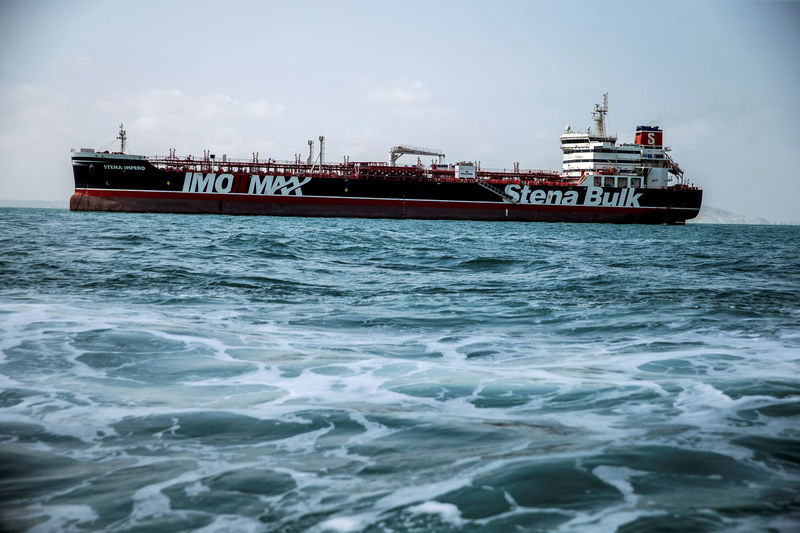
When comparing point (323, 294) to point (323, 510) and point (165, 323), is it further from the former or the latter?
point (323, 510)

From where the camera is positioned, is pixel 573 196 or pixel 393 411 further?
pixel 573 196

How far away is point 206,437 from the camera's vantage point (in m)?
3.71

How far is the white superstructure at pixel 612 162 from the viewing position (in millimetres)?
52938

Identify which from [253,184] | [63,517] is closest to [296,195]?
[253,184]

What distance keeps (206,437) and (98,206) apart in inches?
1836

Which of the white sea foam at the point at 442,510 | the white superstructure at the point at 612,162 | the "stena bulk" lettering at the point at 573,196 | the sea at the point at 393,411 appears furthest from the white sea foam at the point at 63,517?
the white superstructure at the point at 612,162

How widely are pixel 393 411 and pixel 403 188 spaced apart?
140ft

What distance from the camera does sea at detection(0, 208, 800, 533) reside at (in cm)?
285

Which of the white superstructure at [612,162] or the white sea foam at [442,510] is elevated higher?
the white superstructure at [612,162]

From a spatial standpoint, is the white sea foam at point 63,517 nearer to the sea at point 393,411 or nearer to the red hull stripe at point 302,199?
the sea at point 393,411

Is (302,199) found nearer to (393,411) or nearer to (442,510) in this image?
(393,411)

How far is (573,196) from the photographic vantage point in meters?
49.8

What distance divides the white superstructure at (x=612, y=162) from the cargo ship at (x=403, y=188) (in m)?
0.09

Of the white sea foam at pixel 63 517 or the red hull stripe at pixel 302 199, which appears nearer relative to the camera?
the white sea foam at pixel 63 517
